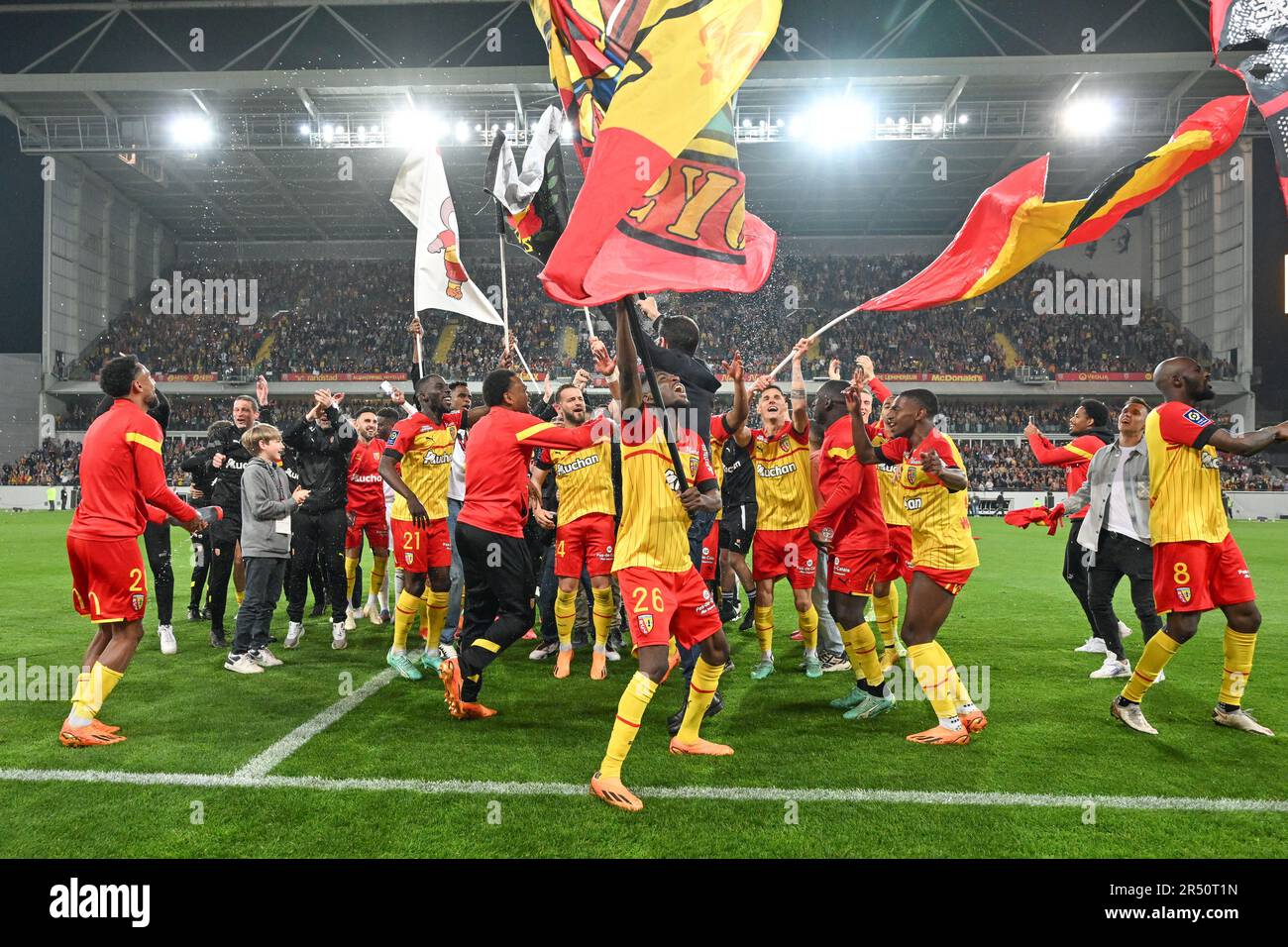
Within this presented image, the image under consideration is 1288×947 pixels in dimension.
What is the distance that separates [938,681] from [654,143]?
3.63 metres

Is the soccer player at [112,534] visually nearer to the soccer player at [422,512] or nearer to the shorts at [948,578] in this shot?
the soccer player at [422,512]

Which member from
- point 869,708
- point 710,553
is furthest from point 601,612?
point 869,708

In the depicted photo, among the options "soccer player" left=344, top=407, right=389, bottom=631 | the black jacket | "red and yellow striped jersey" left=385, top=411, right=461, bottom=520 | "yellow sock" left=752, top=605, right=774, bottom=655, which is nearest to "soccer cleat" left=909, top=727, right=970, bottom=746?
"yellow sock" left=752, top=605, right=774, bottom=655

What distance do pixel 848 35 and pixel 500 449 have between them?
20.8m

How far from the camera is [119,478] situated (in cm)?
513

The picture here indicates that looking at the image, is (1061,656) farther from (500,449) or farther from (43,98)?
(43,98)

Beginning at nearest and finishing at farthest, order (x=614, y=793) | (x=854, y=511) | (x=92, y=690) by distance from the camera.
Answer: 1. (x=614, y=793)
2. (x=92, y=690)
3. (x=854, y=511)

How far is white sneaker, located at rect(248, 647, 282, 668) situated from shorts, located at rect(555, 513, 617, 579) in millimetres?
2622

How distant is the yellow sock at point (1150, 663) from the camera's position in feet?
17.1

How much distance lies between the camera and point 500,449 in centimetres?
595

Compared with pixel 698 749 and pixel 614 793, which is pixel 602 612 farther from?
pixel 614 793

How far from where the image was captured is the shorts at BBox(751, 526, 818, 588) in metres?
6.89

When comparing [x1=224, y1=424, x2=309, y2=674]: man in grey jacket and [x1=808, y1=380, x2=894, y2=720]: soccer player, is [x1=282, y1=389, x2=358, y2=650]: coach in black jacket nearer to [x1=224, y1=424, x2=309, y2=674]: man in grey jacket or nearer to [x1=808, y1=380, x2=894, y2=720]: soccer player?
[x1=224, y1=424, x2=309, y2=674]: man in grey jacket

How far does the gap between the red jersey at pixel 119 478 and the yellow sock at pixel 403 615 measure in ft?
6.82
